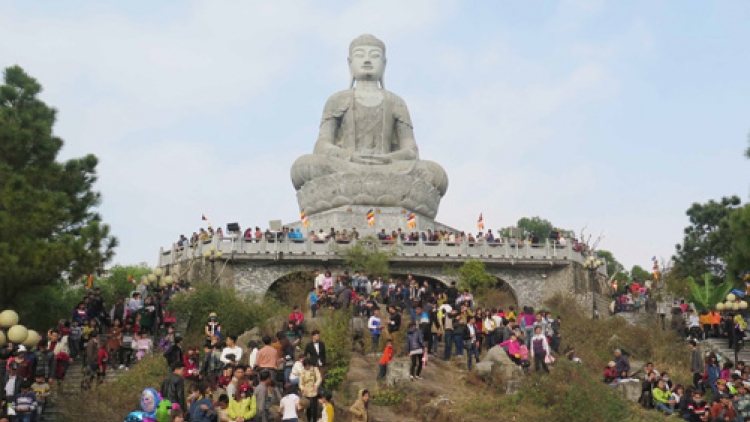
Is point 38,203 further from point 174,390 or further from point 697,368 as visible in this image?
point 697,368

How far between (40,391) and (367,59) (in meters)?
26.7

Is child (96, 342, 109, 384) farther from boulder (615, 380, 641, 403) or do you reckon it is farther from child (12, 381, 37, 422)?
boulder (615, 380, 641, 403)

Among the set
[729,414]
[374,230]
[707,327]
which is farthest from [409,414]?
[374,230]

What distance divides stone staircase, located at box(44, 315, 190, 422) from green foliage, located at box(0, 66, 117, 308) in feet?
5.73

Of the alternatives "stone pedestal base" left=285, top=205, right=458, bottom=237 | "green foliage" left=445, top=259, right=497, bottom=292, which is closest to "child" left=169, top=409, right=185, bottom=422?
"green foliage" left=445, top=259, right=497, bottom=292

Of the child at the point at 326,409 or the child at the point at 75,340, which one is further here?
the child at the point at 75,340

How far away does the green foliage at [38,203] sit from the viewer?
18484 mm

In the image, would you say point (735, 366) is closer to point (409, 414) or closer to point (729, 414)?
point (729, 414)

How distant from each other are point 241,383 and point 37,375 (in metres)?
3.94

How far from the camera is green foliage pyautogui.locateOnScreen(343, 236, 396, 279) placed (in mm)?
29109

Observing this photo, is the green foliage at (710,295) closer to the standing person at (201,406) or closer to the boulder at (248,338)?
the boulder at (248,338)

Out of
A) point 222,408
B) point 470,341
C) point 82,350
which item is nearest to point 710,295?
point 470,341

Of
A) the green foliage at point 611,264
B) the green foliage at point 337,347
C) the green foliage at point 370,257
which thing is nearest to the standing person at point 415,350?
the green foliage at point 337,347

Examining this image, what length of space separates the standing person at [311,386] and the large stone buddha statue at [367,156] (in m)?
20.9
